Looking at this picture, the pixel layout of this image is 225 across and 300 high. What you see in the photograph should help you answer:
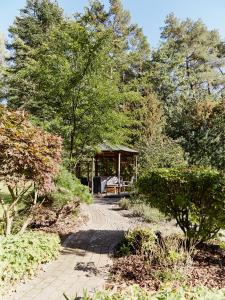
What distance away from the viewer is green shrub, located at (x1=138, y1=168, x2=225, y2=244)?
6770 mm

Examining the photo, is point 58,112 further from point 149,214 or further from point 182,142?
point 182,142

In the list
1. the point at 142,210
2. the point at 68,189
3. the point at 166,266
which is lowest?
the point at 166,266

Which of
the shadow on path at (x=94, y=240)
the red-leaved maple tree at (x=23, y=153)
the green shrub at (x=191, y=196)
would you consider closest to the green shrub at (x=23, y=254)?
the shadow on path at (x=94, y=240)

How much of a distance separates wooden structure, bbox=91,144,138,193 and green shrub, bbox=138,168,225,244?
11.1 m

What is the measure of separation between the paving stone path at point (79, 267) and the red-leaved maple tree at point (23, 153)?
165 cm

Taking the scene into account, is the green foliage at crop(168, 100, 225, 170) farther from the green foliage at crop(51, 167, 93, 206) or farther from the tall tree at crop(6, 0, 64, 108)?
the tall tree at crop(6, 0, 64, 108)

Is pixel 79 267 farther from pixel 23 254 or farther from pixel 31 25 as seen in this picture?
pixel 31 25

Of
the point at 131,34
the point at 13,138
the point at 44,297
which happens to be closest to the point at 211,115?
the point at 13,138

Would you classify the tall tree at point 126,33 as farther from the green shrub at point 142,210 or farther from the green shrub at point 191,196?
the green shrub at point 191,196

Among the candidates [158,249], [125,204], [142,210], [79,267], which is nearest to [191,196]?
[158,249]

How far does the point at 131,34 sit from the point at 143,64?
5.69 metres

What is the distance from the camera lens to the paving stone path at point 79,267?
18.1ft

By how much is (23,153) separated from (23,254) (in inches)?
78.1

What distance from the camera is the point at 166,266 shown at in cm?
618
